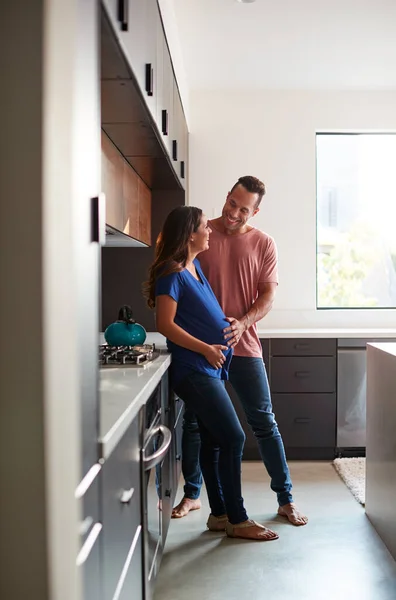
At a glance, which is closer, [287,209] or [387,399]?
[387,399]

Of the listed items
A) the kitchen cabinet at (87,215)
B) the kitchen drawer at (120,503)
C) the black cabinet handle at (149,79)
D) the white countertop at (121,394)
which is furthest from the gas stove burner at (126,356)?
the kitchen cabinet at (87,215)

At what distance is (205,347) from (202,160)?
2563 mm

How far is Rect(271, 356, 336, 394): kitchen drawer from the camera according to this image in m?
4.21

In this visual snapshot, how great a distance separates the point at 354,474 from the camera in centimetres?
382

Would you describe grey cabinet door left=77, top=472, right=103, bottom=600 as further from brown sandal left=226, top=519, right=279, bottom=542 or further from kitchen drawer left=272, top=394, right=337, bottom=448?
kitchen drawer left=272, top=394, right=337, bottom=448

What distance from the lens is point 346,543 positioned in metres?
2.78

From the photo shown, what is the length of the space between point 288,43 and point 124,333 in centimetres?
217

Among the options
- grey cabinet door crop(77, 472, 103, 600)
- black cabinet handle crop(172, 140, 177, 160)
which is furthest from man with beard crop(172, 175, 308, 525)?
grey cabinet door crop(77, 472, 103, 600)

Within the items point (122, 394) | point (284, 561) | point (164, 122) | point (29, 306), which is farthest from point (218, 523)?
point (29, 306)

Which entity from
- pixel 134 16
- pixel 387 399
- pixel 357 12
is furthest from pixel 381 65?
pixel 134 16

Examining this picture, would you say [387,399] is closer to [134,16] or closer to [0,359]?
[134,16]

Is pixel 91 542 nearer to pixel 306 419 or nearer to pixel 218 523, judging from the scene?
pixel 218 523

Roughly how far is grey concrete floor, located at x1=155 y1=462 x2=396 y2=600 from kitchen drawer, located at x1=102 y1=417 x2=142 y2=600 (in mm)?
768

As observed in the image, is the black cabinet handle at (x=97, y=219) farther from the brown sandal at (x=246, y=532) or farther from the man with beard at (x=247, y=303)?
the brown sandal at (x=246, y=532)
